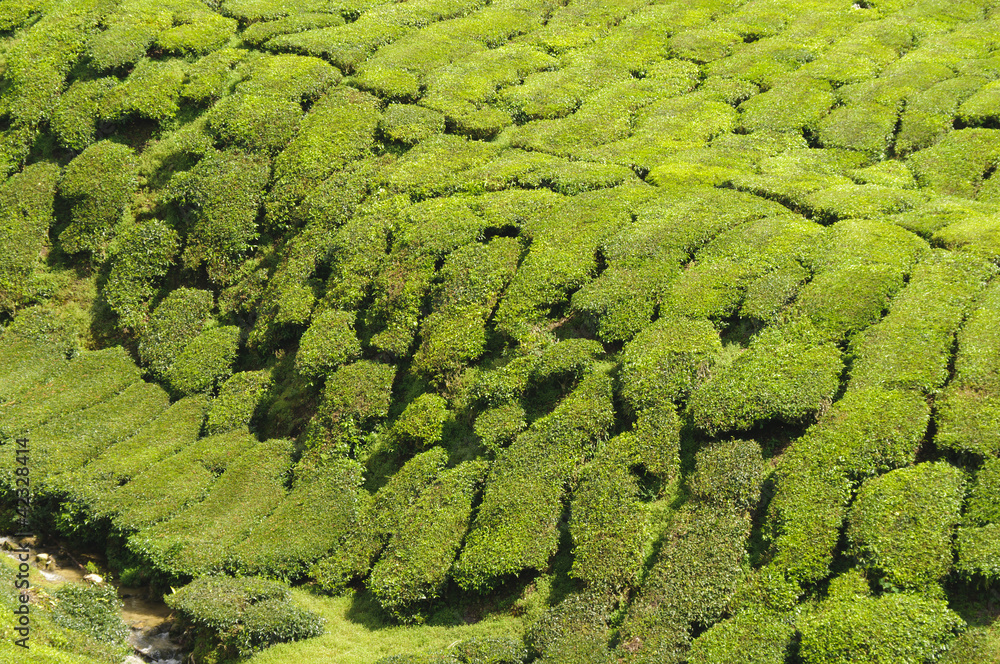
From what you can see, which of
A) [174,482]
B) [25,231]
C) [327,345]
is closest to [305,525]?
[174,482]

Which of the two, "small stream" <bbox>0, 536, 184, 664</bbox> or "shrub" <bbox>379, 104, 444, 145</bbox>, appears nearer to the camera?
"small stream" <bbox>0, 536, 184, 664</bbox>

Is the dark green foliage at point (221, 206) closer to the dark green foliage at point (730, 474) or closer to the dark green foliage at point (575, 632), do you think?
the dark green foliage at point (575, 632)

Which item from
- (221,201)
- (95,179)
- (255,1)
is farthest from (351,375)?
(255,1)

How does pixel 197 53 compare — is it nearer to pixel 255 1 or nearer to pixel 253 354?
pixel 255 1

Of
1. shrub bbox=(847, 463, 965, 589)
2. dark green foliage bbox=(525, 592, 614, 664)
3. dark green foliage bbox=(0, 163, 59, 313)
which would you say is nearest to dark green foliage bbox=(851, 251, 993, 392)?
shrub bbox=(847, 463, 965, 589)

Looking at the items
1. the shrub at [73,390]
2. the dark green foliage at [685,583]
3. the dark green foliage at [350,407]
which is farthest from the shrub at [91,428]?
the dark green foliage at [685,583]

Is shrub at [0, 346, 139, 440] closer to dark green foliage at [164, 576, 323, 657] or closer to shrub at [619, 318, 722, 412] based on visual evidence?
dark green foliage at [164, 576, 323, 657]

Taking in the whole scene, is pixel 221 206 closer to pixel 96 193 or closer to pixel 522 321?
pixel 96 193
